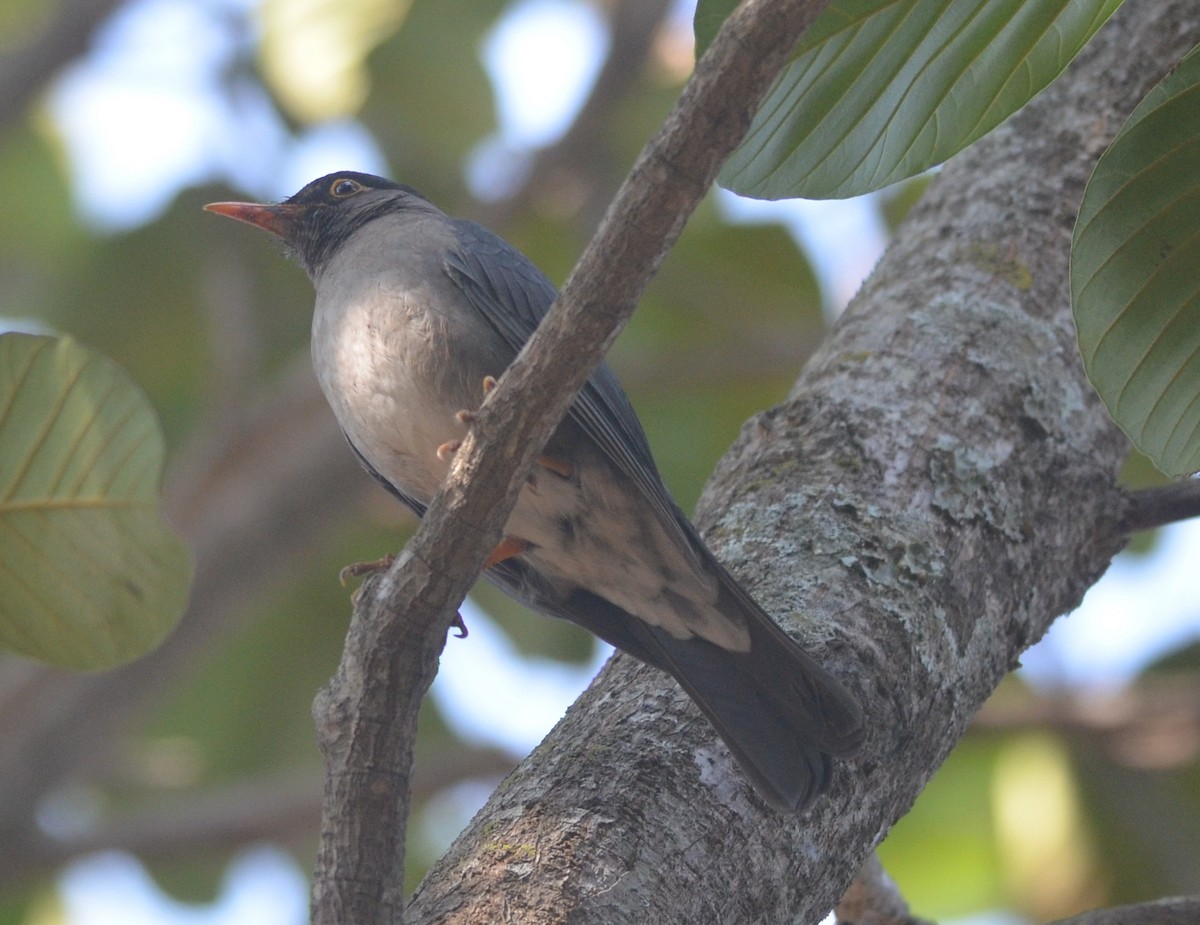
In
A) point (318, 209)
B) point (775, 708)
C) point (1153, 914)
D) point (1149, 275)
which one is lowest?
point (1153, 914)

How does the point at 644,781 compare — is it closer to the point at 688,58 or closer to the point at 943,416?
the point at 943,416

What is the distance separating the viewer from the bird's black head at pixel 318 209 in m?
4.29

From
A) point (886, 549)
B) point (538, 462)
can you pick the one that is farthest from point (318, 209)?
point (886, 549)

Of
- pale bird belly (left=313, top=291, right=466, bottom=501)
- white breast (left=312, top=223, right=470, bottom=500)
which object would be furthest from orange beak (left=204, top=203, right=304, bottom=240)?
pale bird belly (left=313, top=291, right=466, bottom=501)

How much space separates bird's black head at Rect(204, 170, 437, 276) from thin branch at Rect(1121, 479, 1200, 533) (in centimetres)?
235

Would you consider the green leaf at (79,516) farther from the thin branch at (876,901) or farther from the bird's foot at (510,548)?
the thin branch at (876,901)

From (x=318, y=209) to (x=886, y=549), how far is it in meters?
2.52

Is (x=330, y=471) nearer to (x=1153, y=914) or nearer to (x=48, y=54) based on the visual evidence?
(x=48, y=54)

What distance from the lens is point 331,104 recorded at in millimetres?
6629

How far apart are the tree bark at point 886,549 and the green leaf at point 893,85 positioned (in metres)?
0.54

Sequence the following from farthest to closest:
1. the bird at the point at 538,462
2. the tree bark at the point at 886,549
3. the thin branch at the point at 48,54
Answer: the thin branch at the point at 48,54 → the bird at the point at 538,462 → the tree bark at the point at 886,549

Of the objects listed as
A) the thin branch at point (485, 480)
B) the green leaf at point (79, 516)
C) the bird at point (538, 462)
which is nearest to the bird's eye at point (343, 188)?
the bird at point (538, 462)

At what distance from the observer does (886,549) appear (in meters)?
2.50

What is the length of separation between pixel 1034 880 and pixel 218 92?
5178 millimetres
